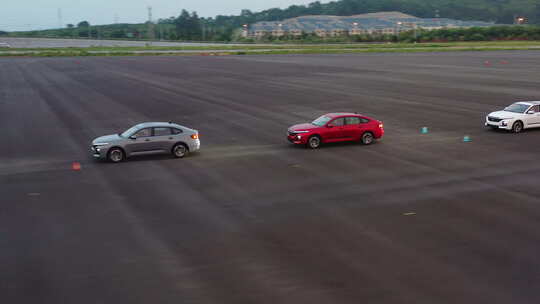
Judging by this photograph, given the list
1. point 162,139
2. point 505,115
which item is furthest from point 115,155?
point 505,115

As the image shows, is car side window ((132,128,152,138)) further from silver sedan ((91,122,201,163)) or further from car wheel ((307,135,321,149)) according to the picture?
car wheel ((307,135,321,149))

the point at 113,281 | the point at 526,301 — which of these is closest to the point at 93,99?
the point at 113,281

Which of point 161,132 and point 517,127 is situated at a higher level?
point 161,132

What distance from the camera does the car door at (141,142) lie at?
24.2 m

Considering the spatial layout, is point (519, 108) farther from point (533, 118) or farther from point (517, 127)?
point (517, 127)

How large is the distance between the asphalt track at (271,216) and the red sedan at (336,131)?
57 cm

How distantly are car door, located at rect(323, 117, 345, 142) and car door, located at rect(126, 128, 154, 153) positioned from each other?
8289 millimetres

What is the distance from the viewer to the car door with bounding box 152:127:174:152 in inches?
967

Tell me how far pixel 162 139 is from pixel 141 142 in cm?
92

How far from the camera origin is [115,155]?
24.0m

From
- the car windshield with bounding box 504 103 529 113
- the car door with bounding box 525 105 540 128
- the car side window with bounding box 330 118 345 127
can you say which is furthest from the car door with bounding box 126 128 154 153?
the car door with bounding box 525 105 540 128

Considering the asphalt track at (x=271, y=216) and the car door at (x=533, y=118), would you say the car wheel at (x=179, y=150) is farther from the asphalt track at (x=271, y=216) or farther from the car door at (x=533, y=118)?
the car door at (x=533, y=118)

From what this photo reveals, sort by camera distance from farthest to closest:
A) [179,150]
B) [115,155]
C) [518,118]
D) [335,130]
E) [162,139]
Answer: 1. [518,118]
2. [335,130]
3. [179,150]
4. [162,139]
5. [115,155]

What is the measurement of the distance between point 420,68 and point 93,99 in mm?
45339
